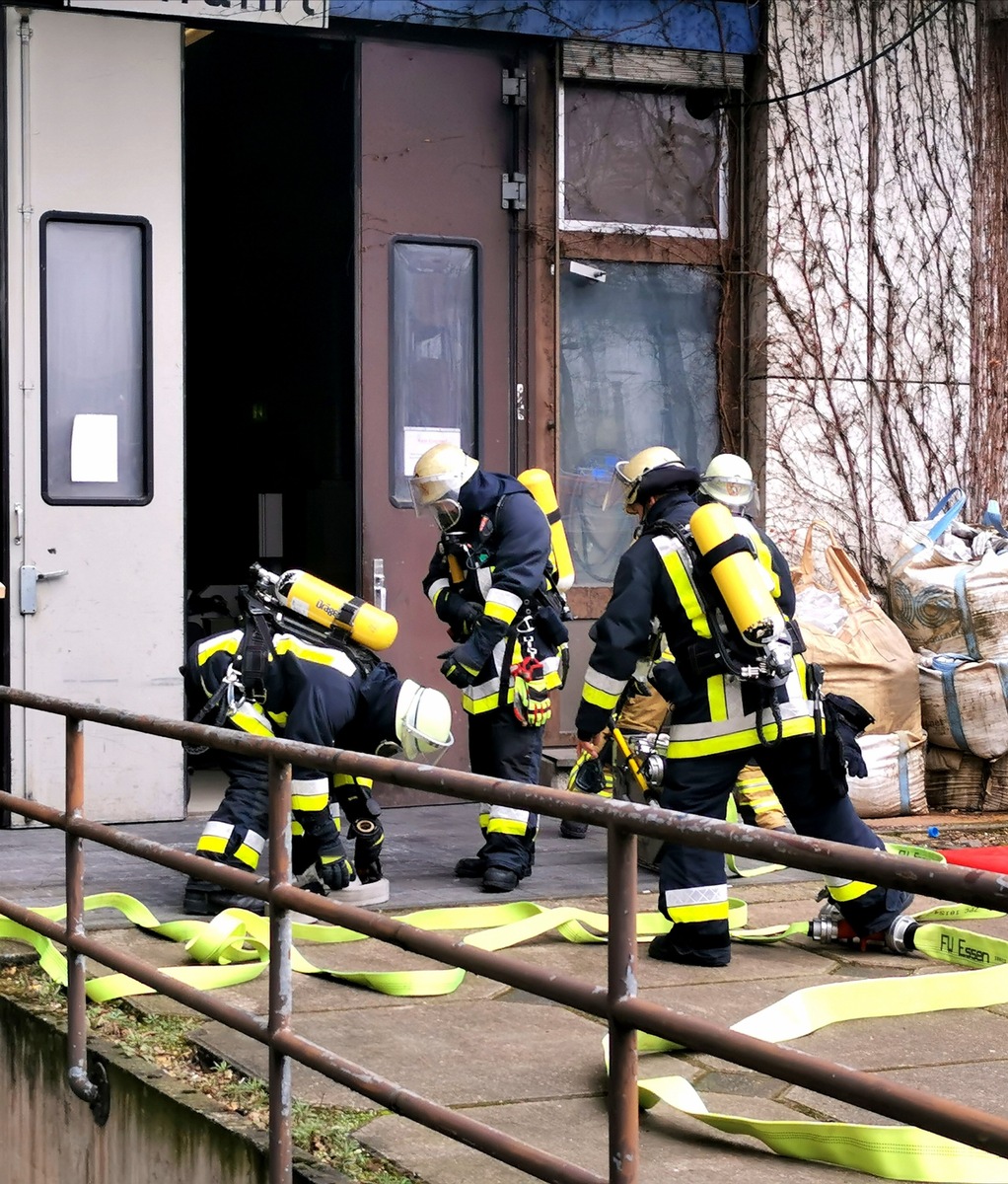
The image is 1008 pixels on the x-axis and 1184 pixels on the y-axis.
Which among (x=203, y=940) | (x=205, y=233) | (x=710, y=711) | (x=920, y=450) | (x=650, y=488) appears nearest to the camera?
(x=203, y=940)

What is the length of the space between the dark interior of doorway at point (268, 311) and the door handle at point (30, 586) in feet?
5.48

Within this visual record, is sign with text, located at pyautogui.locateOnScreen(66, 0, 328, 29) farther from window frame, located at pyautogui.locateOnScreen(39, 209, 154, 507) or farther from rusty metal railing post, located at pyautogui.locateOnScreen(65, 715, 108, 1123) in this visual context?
rusty metal railing post, located at pyautogui.locateOnScreen(65, 715, 108, 1123)

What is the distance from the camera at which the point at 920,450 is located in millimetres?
9648

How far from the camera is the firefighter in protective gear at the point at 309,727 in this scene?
6168 mm

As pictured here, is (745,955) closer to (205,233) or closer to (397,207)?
(397,207)

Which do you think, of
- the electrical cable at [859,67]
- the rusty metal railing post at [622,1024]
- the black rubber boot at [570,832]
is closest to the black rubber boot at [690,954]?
the black rubber boot at [570,832]

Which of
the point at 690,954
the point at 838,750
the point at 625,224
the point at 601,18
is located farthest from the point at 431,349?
the point at 690,954

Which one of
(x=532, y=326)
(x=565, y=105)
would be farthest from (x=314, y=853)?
(x=565, y=105)

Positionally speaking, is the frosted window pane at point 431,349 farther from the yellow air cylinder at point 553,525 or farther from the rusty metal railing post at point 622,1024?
the rusty metal railing post at point 622,1024

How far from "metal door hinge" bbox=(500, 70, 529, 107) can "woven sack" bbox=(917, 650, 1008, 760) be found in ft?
12.0

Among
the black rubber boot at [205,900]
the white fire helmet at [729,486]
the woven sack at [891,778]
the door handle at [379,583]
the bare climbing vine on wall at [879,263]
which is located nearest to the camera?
the black rubber boot at [205,900]

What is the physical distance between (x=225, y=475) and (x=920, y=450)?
15.6ft

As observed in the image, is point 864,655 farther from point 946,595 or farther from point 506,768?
point 506,768

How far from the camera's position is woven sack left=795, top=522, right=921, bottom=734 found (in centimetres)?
855
